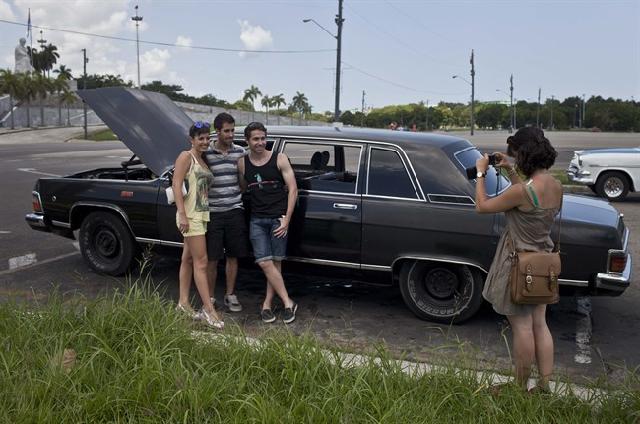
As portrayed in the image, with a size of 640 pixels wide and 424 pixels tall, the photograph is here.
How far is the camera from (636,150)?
12.7m

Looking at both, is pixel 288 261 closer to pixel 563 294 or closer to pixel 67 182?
pixel 563 294

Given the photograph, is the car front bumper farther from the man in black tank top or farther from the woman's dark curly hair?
the woman's dark curly hair

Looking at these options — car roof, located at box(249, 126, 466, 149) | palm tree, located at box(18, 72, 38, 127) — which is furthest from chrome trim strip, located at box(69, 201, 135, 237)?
palm tree, located at box(18, 72, 38, 127)

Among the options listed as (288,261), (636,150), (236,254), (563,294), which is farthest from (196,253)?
(636,150)

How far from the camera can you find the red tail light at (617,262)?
14.8 ft

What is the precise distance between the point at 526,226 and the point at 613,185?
10.2 meters

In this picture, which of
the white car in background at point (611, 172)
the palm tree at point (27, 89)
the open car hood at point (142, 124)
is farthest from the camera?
the palm tree at point (27, 89)

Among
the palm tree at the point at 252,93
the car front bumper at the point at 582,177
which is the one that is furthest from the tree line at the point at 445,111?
the car front bumper at the point at 582,177

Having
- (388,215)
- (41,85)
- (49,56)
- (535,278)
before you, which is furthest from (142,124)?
(49,56)

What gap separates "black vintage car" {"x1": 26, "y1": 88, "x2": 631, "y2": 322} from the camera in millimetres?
4676

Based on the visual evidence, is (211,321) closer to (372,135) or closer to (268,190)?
(268,190)

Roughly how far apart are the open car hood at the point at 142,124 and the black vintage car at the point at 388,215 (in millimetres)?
13

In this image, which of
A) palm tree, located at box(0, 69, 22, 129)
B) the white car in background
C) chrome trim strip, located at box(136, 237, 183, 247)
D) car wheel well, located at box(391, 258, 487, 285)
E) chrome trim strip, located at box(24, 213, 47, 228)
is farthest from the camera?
palm tree, located at box(0, 69, 22, 129)

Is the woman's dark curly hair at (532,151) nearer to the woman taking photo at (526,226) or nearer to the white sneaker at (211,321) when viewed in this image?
the woman taking photo at (526,226)
